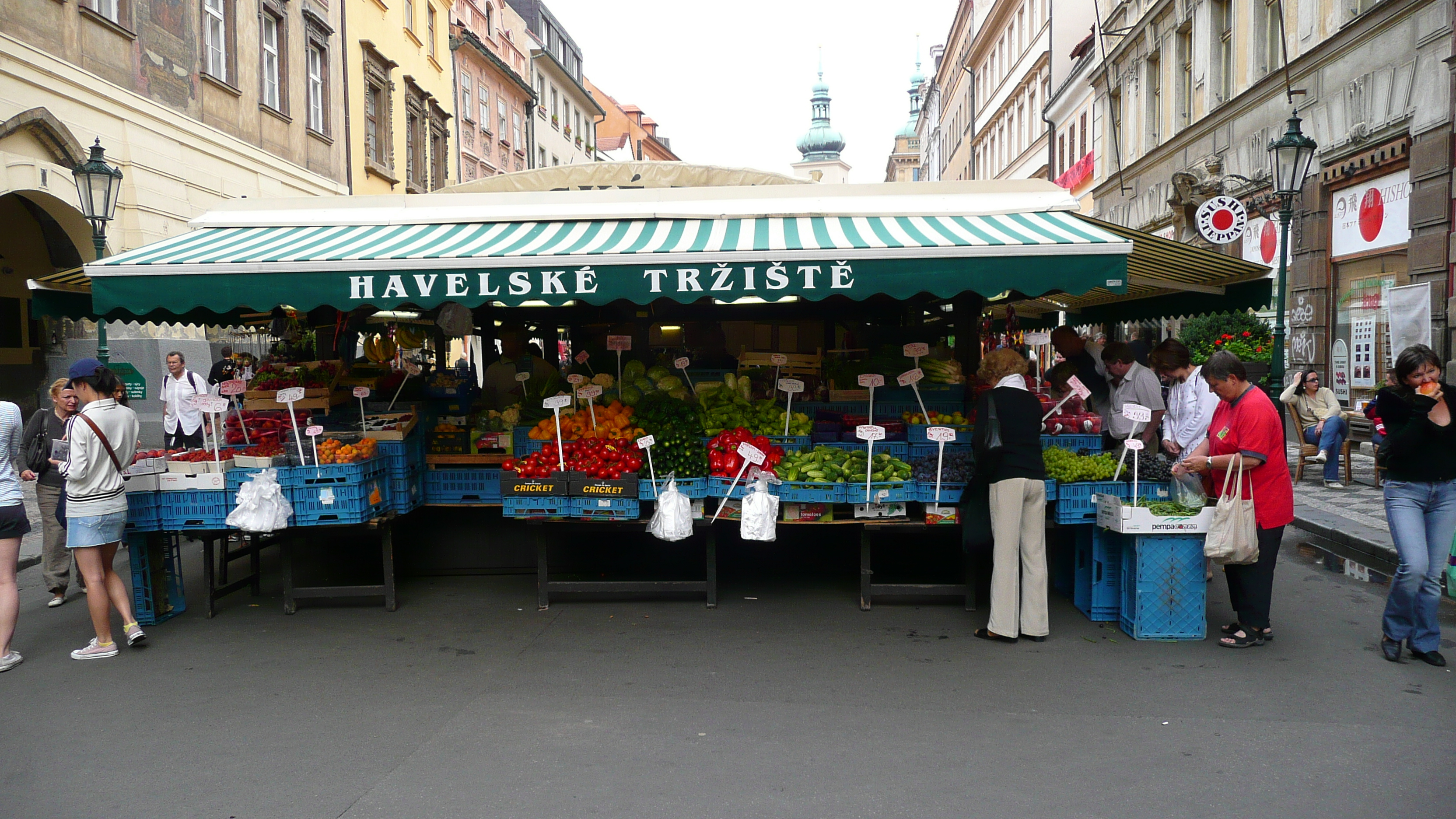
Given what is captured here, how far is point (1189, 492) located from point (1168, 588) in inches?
25.1

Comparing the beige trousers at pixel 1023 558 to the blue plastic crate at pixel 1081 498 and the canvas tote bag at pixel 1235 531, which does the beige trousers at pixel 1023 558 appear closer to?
the blue plastic crate at pixel 1081 498

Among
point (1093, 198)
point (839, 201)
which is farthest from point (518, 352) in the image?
point (1093, 198)

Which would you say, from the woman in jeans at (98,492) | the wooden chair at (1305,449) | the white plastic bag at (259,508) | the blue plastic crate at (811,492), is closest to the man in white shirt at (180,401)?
the white plastic bag at (259,508)

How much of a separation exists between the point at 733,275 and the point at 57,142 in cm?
1145

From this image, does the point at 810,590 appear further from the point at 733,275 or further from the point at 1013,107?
the point at 1013,107

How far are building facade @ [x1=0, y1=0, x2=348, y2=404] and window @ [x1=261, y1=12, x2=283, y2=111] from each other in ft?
0.11

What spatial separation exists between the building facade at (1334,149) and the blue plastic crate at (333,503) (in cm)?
1234

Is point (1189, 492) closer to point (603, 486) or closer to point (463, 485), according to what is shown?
point (603, 486)

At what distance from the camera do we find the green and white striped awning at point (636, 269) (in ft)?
19.8

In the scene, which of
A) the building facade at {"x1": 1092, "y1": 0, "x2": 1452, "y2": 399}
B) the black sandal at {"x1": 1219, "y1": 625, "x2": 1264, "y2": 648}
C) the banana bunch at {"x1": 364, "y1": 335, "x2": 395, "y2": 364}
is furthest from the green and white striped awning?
the building facade at {"x1": 1092, "y1": 0, "x2": 1452, "y2": 399}

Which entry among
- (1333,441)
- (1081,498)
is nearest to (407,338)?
(1081,498)

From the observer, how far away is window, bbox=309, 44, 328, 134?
21109mm

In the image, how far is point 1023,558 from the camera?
6.21 metres

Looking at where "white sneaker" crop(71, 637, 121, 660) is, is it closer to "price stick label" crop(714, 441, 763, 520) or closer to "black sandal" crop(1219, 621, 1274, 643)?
"price stick label" crop(714, 441, 763, 520)
